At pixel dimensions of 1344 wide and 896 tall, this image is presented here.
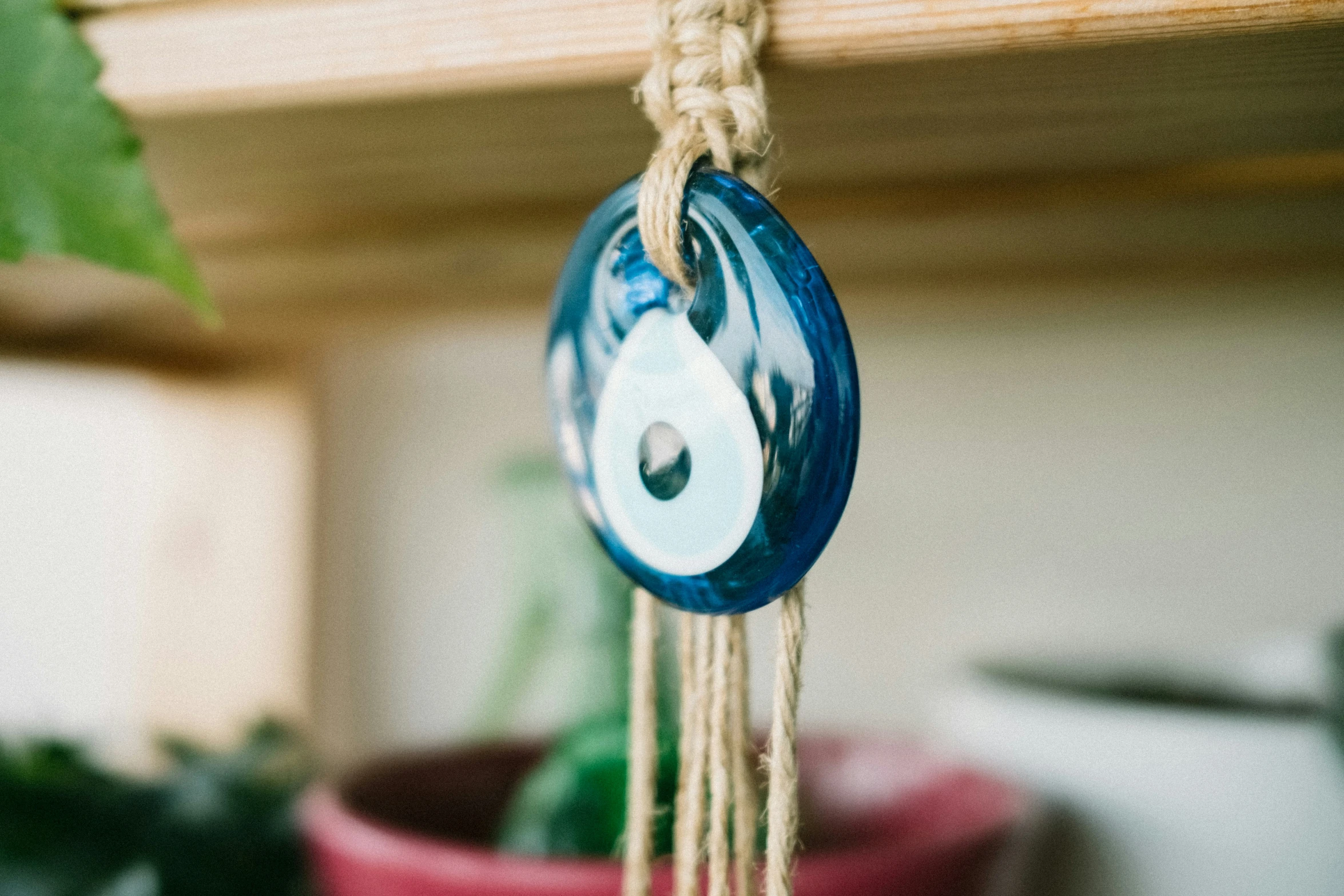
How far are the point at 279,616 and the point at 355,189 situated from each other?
1.02 ft

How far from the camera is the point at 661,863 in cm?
31

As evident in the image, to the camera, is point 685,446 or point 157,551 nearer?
point 685,446

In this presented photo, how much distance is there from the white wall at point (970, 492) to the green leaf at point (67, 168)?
1.23 feet

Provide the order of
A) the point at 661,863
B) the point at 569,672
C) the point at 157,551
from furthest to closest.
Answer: the point at 157,551 → the point at 569,672 → the point at 661,863

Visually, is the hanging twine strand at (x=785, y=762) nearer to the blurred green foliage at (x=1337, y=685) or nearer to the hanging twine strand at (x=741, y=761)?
the hanging twine strand at (x=741, y=761)

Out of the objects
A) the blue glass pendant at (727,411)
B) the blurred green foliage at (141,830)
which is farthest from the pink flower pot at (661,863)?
the blue glass pendant at (727,411)

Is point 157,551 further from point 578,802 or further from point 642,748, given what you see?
point 642,748

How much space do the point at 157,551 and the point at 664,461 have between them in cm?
52

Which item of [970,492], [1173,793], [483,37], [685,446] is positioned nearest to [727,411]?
[685,446]

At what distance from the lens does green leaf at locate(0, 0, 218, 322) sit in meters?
0.25

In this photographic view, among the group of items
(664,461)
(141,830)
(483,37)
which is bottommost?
(141,830)

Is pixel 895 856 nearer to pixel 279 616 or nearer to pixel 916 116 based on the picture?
pixel 916 116

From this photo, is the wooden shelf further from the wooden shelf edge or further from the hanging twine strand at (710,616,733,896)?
the hanging twine strand at (710,616,733,896)

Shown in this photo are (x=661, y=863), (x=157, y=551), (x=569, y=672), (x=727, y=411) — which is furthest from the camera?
(x=157, y=551)
